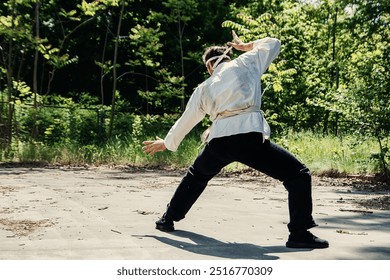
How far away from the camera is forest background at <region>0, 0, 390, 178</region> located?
1162 cm

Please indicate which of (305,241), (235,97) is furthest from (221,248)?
(235,97)

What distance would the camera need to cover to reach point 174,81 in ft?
66.1

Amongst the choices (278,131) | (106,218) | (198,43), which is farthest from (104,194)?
(198,43)

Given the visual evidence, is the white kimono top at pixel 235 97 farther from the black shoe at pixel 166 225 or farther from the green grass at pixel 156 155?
the green grass at pixel 156 155

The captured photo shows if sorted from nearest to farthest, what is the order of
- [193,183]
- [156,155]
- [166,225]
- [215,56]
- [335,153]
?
[215,56] < [193,183] < [166,225] < [335,153] < [156,155]

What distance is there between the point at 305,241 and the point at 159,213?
235 cm

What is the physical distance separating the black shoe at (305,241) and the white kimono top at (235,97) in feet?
2.72

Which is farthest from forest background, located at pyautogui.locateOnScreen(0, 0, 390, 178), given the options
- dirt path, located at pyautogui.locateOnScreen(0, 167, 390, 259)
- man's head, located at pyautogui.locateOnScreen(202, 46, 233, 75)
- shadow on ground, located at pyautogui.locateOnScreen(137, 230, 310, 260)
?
shadow on ground, located at pyautogui.locateOnScreen(137, 230, 310, 260)

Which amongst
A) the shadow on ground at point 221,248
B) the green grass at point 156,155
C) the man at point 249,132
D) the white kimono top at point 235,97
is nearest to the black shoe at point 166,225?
the shadow on ground at point 221,248

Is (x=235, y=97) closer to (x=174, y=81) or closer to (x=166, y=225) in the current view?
(x=166, y=225)

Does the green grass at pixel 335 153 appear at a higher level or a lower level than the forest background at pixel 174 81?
lower

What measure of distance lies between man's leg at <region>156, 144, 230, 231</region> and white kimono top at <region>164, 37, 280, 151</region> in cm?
19

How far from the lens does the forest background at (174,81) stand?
11.6 meters

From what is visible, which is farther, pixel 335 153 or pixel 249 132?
pixel 335 153
